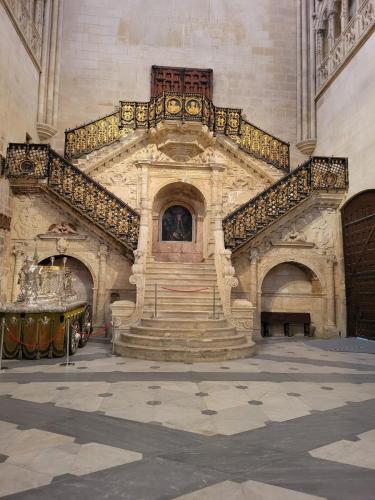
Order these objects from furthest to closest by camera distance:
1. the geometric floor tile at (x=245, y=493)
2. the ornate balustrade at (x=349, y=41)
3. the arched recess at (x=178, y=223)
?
the arched recess at (x=178, y=223) → the ornate balustrade at (x=349, y=41) → the geometric floor tile at (x=245, y=493)

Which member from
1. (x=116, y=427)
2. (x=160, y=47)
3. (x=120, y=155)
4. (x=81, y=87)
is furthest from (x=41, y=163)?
(x=116, y=427)

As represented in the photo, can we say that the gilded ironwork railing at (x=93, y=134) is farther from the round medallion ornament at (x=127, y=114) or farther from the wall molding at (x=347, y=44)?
the wall molding at (x=347, y=44)

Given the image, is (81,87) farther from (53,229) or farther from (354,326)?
(354,326)

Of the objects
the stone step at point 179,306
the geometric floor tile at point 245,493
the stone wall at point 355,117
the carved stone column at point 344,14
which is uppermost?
the carved stone column at point 344,14

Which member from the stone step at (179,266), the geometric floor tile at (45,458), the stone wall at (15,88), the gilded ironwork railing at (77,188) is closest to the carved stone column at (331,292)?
Result: the stone step at (179,266)

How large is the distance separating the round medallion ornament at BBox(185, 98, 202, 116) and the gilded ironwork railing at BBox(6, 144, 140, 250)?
3.75m

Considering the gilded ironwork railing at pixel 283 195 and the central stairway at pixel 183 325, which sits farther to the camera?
the gilded ironwork railing at pixel 283 195

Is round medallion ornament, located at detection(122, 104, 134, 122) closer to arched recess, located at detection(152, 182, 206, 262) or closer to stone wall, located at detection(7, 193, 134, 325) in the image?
arched recess, located at detection(152, 182, 206, 262)

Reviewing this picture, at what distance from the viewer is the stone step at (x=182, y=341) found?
7391 mm

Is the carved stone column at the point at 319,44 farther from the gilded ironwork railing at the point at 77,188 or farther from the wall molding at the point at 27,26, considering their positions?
the wall molding at the point at 27,26

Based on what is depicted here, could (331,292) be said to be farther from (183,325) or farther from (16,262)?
(16,262)

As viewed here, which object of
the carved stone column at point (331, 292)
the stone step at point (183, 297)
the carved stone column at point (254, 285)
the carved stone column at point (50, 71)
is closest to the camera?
the stone step at point (183, 297)

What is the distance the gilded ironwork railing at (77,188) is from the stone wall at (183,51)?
4078 millimetres

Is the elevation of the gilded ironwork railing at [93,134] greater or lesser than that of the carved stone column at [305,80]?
lesser
